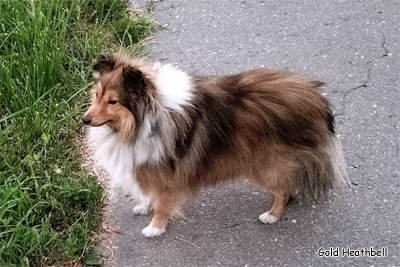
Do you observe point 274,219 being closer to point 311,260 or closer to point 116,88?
point 311,260

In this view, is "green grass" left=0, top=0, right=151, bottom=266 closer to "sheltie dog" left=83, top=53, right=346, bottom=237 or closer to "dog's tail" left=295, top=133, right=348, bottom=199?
"sheltie dog" left=83, top=53, right=346, bottom=237

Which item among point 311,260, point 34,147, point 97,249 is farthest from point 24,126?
point 311,260

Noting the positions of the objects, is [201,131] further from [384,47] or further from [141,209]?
[384,47]

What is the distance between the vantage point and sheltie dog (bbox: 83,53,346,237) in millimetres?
2818

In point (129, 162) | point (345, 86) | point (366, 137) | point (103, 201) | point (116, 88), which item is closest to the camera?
point (116, 88)

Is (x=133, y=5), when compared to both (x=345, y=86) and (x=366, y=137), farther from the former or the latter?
(x=366, y=137)

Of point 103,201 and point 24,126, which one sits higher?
point 24,126

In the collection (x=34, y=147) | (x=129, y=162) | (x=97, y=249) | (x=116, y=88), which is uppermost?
(x=116, y=88)

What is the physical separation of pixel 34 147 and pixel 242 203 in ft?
3.89

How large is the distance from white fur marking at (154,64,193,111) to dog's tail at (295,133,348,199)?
26.6 inches

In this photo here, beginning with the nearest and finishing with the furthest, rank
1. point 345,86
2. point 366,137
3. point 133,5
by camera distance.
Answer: point 366,137 → point 345,86 → point 133,5

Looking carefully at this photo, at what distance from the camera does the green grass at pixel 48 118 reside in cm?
310

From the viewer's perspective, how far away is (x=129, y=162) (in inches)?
118

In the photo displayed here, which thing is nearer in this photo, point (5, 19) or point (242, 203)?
point (242, 203)
